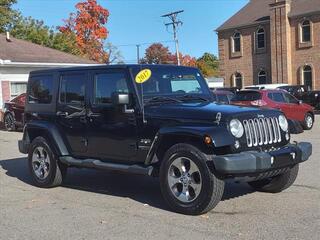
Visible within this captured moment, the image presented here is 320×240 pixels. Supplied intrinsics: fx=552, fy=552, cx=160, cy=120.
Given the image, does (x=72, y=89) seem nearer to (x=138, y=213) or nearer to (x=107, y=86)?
(x=107, y=86)

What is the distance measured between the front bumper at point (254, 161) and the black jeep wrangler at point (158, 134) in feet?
0.04

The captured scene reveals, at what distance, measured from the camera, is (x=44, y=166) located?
9.23 meters

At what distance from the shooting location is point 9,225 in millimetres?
6621

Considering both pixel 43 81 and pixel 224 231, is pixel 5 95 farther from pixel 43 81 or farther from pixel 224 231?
pixel 224 231

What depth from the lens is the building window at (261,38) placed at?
166ft

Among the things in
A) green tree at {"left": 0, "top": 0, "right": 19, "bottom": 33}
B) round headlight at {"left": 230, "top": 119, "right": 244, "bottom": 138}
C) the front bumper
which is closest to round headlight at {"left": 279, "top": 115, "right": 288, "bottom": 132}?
the front bumper

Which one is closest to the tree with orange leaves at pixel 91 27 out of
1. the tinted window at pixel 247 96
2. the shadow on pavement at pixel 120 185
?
the tinted window at pixel 247 96

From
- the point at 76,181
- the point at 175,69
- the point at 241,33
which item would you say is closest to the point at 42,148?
the point at 76,181

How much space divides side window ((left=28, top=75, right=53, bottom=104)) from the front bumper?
12.6 feet

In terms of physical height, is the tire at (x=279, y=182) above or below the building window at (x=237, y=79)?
below

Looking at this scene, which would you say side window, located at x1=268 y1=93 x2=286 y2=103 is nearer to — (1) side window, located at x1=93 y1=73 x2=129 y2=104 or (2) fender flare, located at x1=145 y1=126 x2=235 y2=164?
(1) side window, located at x1=93 y1=73 x2=129 y2=104

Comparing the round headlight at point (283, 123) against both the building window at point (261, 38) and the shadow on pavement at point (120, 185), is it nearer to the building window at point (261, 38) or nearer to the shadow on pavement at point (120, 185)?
the shadow on pavement at point (120, 185)

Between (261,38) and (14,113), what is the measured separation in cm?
3347

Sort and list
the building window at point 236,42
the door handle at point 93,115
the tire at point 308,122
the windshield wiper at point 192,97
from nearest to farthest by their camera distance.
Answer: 1. the windshield wiper at point 192,97
2. the door handle at point 93,115
3. the tire at point 308,122
4. the building window at point 236,42
